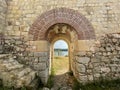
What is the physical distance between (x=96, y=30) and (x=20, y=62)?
138 inches

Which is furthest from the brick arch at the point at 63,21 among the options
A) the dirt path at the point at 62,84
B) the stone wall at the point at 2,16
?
the dirt path at the point at 62,84

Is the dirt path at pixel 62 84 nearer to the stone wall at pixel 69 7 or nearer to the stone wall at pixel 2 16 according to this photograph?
the stone wall at pixel 69 7

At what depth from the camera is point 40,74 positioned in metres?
6.18

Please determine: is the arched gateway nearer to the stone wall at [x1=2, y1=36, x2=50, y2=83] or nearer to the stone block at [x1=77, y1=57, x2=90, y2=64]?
the stone wall at [x1=2, y1=36, x2=50, y2=83]

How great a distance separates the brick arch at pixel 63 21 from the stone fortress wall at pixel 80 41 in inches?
6.4

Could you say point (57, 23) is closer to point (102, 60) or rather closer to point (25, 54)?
point (25, 54)

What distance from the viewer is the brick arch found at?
6117 millimetres

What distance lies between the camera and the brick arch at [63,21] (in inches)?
241

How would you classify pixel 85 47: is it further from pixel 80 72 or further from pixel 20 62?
pixel 20 62

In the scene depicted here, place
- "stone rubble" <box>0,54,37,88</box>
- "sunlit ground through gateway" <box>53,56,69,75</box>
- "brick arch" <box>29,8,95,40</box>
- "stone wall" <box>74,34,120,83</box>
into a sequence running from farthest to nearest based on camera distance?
1. "sunlit ground through gateway" <box>53,56,69,75</box>
2. "brick arch" <box>29,8,95,40</box>
3. "stone wall" <box>74,34,120,83</box>
4. "stone rubble" <box>0,54,37,88</box>

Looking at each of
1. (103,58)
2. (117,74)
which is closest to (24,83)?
(103,58)

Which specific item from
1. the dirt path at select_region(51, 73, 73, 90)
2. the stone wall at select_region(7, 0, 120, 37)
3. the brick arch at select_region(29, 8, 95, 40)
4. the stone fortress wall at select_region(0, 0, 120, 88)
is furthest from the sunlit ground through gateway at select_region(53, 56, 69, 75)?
the stone wall at select_region(7, 0, 120, 37)

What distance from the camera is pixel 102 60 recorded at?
600 centimetres

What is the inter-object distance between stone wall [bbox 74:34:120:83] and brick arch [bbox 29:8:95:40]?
2.05 ft
